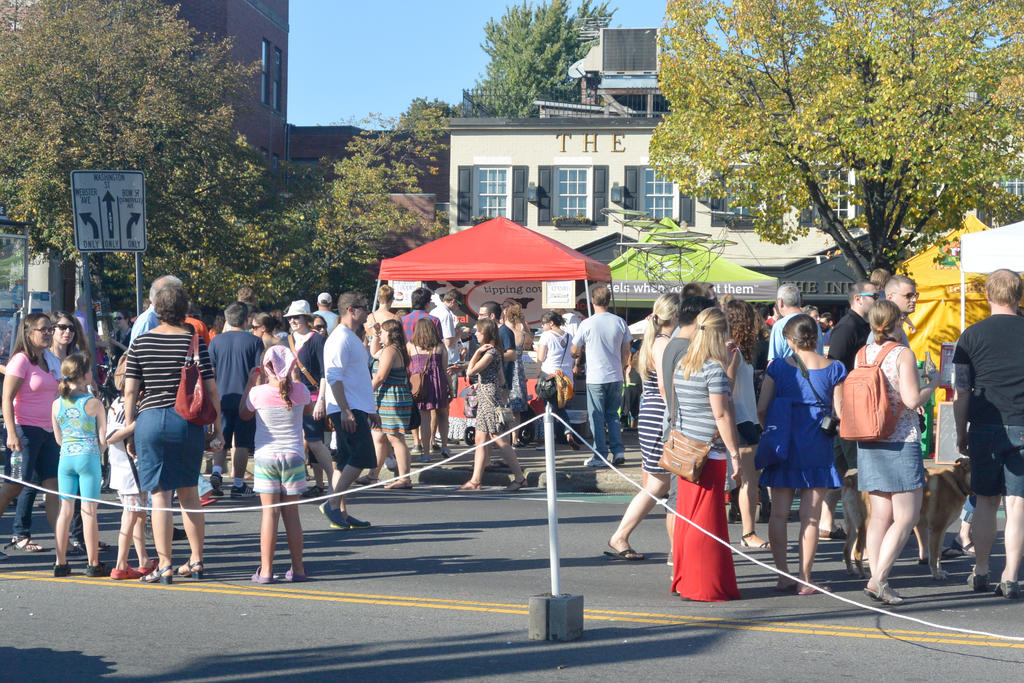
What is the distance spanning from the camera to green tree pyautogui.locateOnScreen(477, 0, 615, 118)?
208ft

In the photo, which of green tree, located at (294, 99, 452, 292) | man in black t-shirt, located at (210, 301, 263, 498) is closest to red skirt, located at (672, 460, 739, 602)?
man in black t-shirt, located at (210, 301, 263, 498)

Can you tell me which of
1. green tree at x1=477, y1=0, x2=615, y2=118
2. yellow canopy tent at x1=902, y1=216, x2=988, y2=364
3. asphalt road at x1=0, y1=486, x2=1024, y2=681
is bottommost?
asphalt road at x1=0, y1=486, x2=1024, y2=681

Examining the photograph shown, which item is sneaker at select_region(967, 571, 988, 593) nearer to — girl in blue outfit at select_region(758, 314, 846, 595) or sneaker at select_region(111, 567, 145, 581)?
girl in blue outfit at select_region(758, 314, 846, 595)

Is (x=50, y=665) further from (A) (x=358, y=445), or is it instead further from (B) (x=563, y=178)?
(B) (x=563, y=178)

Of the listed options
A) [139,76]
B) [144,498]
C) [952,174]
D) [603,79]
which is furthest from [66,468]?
[603,79]

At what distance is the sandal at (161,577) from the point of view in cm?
760

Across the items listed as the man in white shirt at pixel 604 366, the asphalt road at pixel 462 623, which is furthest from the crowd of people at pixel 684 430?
the man in white shirt at pixel 604 366

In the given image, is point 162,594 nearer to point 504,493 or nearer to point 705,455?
point 705,455

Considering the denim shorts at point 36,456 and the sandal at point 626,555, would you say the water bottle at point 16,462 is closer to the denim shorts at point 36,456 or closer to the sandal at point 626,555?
the denim shorts at point 36,456

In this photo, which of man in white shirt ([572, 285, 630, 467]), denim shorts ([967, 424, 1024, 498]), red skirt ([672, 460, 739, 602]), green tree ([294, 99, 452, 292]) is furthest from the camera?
green tree ([294, 99, 452, 292])

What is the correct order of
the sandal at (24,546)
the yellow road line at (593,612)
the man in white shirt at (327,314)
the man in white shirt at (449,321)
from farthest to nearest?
the man in white shirt at (449,321), the man in white shirt at (327,314), the sandal at (24,546), the yellow road line at (593,612)

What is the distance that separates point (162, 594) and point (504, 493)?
5.07 meters

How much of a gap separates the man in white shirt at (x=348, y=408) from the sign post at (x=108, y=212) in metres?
2.86

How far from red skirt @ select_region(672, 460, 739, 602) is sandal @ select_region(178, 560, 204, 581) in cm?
310
